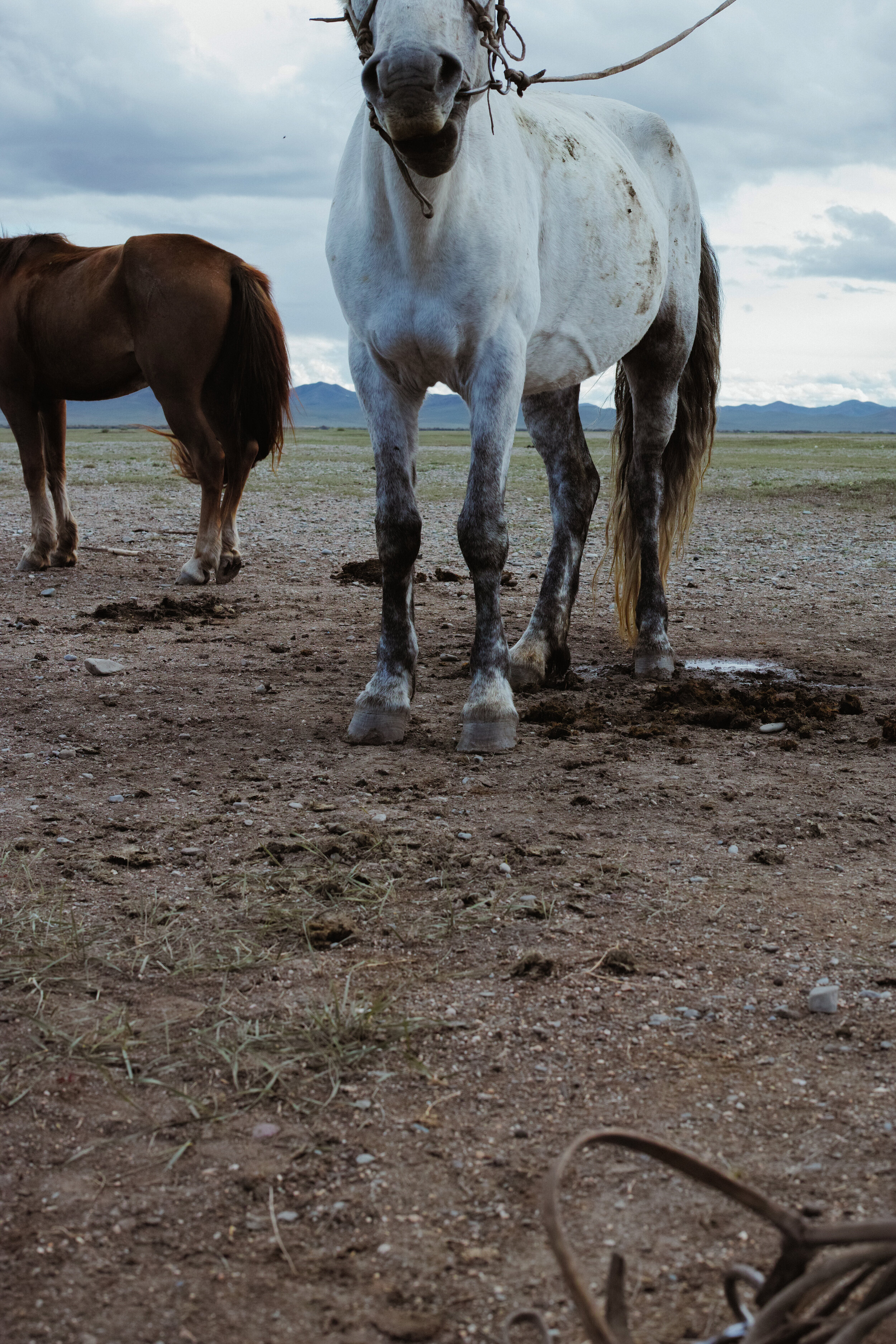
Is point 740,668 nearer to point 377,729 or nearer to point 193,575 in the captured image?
point 377,729

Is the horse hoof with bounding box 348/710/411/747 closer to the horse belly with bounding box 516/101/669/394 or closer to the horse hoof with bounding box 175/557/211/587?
the horse belly with bounding box 516/101/669/394

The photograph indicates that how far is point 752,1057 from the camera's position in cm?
194

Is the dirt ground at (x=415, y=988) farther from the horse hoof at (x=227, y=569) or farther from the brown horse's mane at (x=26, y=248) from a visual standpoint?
the brown horse's mane at (x=26, y=248)

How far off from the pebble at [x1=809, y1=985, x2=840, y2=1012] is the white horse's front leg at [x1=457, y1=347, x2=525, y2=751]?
178cm

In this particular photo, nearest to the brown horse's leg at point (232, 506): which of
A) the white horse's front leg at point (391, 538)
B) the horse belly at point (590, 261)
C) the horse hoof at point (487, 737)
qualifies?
the horse belly at point (590, 261)

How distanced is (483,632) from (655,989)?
1876mm

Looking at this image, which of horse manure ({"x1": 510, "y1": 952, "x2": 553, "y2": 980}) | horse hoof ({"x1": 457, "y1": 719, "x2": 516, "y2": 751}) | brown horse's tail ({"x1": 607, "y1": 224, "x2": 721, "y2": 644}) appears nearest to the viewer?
horse manure ({"x1": 510, "y1": 952, "x2": 553, "y2": 980})

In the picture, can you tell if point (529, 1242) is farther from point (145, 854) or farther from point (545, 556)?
point (545, 556)

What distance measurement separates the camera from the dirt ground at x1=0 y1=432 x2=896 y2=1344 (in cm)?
146

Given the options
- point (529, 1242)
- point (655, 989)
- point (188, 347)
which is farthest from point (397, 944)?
point (188, 347)

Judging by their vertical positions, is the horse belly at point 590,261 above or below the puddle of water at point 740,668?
above

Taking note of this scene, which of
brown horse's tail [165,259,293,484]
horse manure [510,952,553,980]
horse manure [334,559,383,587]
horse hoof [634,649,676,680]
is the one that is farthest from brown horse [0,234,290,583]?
horse manure [510,952,553,980]

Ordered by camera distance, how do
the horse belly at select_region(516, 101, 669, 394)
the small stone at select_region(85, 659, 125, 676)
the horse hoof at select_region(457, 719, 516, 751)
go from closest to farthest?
the horse hoof at select_region(457, 719, 516, 751), the horse belly at select_region(516, 101, 669, 394), the small stone at select_region(85, 659, 125, 676)

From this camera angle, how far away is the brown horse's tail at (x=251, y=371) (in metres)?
6.84
